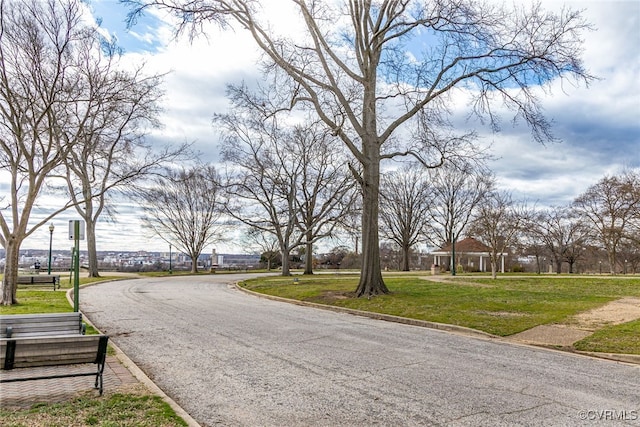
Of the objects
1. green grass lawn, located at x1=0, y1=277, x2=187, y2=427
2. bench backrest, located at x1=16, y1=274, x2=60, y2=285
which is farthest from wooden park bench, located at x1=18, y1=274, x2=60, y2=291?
green grass lawn, located at x1=0, y1=277, x2=187, y2=427

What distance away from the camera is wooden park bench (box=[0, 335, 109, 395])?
577 centimetres

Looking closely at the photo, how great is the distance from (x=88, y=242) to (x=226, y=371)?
2953 centimetres

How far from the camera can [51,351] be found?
596 centimetres

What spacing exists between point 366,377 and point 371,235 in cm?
1162

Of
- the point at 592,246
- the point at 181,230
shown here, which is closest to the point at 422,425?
the point at 181,230

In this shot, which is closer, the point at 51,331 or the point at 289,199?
the point at 51,331

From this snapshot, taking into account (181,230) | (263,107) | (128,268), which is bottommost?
(128,268)

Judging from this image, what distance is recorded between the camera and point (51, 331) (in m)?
7.67

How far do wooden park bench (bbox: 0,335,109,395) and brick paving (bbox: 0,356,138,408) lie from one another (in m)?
0.15

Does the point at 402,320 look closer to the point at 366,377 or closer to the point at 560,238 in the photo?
the point at 366,377

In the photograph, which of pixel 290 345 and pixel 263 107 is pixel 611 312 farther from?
pixel 263 107

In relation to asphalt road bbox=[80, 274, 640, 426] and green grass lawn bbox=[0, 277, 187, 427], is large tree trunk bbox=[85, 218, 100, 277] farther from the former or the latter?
green grass lawn bbox=[0, 277, 187, 427]

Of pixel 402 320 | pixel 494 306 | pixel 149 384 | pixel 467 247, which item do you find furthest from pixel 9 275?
pixel 467 247

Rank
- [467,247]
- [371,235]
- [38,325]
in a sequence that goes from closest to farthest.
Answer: [38,325] → [371,235] → [467,247]
